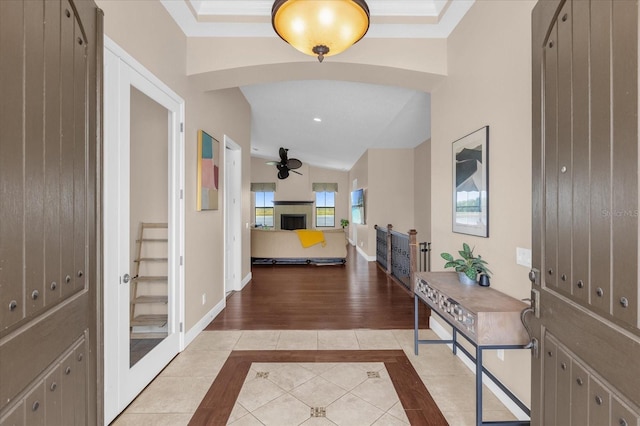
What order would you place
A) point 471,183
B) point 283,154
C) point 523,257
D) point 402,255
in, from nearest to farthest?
1. point 523,257
2. point 471,183
3. point 402,255
4. point 283,154

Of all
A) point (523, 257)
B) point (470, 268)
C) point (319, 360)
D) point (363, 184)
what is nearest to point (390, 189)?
point (363, 184)

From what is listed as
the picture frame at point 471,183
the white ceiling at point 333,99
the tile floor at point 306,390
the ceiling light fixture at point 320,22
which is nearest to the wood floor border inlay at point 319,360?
the tile floor at point 306,390

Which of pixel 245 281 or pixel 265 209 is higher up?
pixel 265 209

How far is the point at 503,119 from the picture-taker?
81.7 inches

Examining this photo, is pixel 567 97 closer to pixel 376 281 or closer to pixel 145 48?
pixel 145 48

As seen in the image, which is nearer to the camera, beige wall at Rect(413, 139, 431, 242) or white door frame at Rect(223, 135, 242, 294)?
white door frame at Rect(223, 135, 242, 294)

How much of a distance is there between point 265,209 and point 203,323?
30.1ft

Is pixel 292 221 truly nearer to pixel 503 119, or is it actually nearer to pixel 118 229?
pixel 118 229

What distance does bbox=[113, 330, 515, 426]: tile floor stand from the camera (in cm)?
196

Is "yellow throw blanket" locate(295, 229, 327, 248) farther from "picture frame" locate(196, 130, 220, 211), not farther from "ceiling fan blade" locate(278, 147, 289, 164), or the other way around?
"picture frame" locate(196, 130, 220, 211)

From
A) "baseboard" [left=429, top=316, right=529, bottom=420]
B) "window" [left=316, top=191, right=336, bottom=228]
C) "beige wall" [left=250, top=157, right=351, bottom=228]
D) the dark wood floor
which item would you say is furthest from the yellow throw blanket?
"window" [left=316, top=191, right=336, bottom=228]

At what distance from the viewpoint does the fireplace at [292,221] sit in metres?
12.1

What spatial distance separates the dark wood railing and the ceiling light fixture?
11.7 feet

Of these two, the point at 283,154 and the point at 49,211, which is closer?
the point at 49,211
